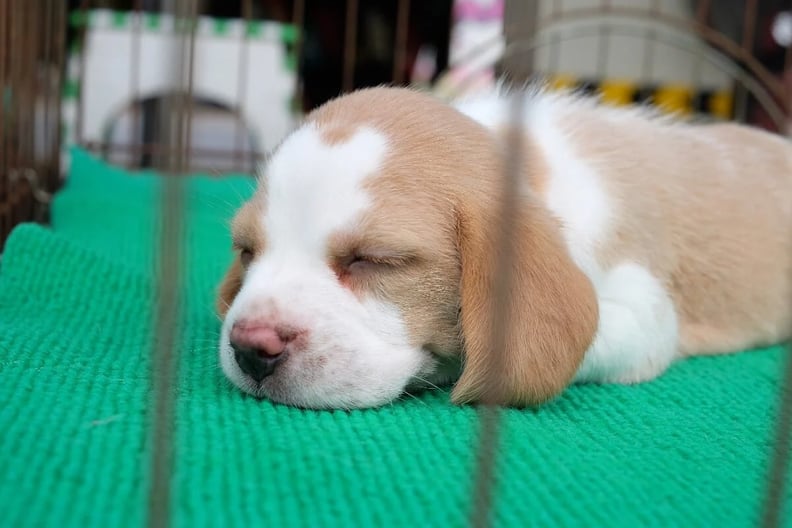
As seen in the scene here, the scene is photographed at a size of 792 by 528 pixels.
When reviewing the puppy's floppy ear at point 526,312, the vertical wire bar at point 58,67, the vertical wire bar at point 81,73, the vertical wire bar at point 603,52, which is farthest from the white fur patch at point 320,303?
the vertical wire bar at point 603,52

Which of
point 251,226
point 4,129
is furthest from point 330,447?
point 4,129

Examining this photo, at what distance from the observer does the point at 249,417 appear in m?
1.56

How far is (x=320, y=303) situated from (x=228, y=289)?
61 cm

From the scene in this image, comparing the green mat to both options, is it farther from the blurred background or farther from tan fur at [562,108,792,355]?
the blurred background

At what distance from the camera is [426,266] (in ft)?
5.70

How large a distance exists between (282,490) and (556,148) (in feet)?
4.12

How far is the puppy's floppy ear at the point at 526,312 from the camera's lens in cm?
169

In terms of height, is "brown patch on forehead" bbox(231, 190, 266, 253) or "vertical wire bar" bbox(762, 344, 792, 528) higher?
"brown patch on forehead" bbox(231, 190, 266, 253)

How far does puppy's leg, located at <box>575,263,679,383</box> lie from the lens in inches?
79.3

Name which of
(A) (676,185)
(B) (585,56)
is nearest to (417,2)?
(B) (585,56)

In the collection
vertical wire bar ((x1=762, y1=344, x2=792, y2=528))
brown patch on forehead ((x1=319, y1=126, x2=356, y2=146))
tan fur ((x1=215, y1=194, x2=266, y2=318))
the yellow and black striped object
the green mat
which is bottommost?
the green mat

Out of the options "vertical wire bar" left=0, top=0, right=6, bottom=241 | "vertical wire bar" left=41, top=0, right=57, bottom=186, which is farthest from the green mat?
"vertical wire bar" left=41, top=0, right=57, bottom=186

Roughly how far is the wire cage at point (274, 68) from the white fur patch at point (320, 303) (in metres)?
0.22

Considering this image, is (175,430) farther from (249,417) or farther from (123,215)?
(123,215)
